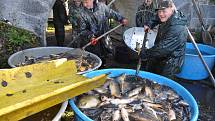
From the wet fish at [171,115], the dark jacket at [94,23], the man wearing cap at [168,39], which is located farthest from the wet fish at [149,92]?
the dark jacket at [94,23]

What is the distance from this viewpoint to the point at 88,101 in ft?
13.9

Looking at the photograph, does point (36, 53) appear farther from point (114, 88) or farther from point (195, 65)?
point (195, 65)

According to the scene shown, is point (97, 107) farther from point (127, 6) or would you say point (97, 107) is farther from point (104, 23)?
point (127, 6)

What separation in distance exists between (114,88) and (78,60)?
1.69 meters

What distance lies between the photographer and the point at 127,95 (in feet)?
14.6

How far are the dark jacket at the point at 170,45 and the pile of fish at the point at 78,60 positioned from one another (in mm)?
1044

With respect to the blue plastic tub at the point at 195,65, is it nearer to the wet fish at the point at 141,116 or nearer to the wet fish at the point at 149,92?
the wet fish at the point at 149,92

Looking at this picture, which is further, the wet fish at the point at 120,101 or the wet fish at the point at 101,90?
the wet fish at the point at 101,90

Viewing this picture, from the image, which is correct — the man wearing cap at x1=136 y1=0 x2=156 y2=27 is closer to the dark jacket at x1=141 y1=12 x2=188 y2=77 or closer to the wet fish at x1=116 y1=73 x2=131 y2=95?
the dark jacket at x1=141 y1=12 x2=188 y2=77

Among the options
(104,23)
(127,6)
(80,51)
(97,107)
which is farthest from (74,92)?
(127,6)

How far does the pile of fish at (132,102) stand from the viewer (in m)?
4.03

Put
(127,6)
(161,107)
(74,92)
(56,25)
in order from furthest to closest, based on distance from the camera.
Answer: (127,6)
(56,25)
(161,107)
(74,92)

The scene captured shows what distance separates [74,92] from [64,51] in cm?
277

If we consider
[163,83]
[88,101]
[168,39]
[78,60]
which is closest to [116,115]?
[88,101]
